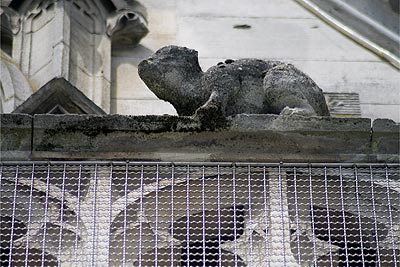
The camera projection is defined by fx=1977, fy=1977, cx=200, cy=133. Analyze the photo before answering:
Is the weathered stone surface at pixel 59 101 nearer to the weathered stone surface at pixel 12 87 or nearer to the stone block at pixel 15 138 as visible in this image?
the weathered stone surface at pixel 12 87

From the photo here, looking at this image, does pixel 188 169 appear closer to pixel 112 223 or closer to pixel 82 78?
pixel 112 223

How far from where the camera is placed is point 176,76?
35.6ft

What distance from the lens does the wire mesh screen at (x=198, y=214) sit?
33.1 feet

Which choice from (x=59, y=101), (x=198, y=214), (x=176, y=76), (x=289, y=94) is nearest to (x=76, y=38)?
(x=59, y=101)

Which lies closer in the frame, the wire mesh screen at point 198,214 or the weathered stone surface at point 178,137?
the wire mesh screen at point 198,214

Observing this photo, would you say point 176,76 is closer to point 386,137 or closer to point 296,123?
point 296,123

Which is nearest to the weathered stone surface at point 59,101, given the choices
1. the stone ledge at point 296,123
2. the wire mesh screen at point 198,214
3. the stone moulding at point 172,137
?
the stone moulding at point 172,137

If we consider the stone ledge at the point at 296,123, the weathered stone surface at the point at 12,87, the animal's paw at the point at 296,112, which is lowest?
the stone ledge at the point at 296,123

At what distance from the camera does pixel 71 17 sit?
43.1 ft

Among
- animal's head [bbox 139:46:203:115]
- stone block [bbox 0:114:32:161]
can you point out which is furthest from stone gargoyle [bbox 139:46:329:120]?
stone block [bbox 0:114:32:161]

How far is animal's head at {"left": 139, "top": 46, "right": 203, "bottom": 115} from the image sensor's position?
10.8 m

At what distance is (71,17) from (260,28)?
4.32ft

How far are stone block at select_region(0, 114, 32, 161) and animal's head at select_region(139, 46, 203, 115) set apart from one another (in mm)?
832

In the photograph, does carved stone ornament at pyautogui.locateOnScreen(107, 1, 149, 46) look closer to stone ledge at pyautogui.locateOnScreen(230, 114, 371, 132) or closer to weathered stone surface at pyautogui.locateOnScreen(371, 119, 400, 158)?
stone ledge at pyautogui.locateOnScreen(230, 114, 371, 132)
